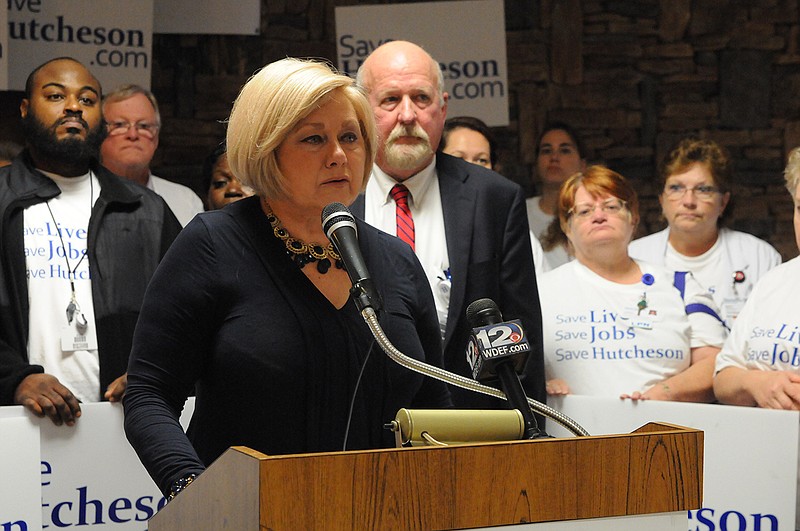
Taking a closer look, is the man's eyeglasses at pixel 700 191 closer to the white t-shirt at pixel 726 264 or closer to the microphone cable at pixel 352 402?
the white t-shirt at pixel 726 264

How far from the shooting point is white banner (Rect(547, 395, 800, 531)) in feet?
9.00

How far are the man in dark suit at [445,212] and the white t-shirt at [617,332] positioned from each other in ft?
1.39

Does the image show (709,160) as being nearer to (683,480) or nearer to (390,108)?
(390,108)

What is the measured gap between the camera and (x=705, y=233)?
4078mm

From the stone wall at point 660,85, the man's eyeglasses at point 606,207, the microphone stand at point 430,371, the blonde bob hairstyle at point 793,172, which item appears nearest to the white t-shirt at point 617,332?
the man's eyeglasses at point 606,207

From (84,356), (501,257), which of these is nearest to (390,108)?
(501,257)

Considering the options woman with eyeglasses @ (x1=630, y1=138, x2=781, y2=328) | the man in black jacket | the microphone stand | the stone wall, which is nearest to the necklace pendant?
the microphone stand

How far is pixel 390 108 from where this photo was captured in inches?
118

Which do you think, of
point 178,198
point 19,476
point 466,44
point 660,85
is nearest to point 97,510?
point 19,476

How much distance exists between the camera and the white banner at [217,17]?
5438mm

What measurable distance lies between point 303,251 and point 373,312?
447mm

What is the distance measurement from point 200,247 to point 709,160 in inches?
108

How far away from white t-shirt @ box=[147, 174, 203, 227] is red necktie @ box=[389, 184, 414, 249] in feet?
5.36

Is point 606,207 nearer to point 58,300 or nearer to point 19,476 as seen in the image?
point 58,300
